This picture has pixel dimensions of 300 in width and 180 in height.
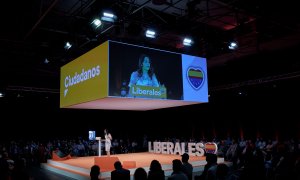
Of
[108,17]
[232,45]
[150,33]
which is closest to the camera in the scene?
[108,17]

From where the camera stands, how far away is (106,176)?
804 cm

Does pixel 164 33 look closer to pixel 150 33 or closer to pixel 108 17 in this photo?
pixel 150 33

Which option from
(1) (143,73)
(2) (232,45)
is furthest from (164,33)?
(1) (143,73)

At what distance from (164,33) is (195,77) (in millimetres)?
3425

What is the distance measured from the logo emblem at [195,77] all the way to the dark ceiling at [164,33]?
154 cm

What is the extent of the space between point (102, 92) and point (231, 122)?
1227 cm

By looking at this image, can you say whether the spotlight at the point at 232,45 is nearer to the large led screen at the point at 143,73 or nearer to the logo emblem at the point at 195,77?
the logo emblem at the point at 195,77

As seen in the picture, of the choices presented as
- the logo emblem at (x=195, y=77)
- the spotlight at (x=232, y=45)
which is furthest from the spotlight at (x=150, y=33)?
the spotlight at (x=232, y=45)

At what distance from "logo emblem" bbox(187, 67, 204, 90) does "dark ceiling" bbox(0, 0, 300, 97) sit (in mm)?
1536

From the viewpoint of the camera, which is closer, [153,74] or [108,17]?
[153,74]

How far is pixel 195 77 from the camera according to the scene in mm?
8500

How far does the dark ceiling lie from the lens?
8422 millimetres

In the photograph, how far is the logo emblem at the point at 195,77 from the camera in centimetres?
839

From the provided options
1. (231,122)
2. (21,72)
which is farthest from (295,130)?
(21,72)
